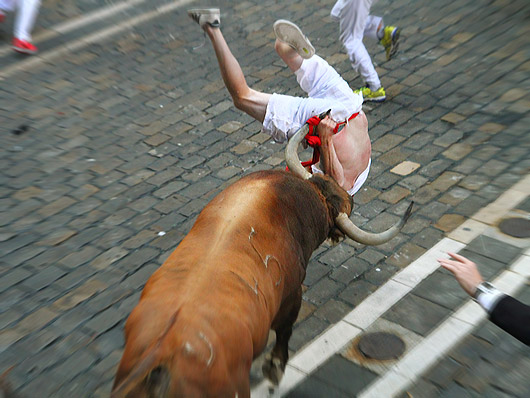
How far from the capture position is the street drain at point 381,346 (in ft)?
13.9

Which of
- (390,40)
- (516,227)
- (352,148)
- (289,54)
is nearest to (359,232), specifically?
(352,148)

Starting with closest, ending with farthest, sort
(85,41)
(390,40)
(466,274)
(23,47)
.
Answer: (466,274) → (390,40) → (23,47) → (85,41)

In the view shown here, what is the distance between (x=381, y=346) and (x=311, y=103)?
186cm

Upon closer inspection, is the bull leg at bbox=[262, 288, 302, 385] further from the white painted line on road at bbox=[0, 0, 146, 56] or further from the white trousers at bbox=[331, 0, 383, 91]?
the white painted line on road at bbox=[0, 0, 146, 56]

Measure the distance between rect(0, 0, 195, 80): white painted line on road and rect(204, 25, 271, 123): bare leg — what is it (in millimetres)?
5228

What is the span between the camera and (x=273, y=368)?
4012mm

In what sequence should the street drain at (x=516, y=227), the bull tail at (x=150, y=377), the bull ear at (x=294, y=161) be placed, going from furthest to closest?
the street drain at (x=516, y=227)
the bull ear at (x=294, y=161)
the bull tail at (x=150, y=377)

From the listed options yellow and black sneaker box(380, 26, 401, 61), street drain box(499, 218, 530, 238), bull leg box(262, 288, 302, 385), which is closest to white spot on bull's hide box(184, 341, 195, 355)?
bull leg box(262, 288, 302, 385)

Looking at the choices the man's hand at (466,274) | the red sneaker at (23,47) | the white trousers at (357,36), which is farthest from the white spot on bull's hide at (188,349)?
the red sneaker at (23,47)

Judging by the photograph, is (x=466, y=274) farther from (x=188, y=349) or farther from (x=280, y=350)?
(x=188, y=349)

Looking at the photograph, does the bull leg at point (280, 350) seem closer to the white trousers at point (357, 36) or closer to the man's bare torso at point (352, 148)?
the man's bare torso at point (352, 148)

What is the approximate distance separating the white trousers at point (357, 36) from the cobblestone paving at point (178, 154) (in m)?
0.47

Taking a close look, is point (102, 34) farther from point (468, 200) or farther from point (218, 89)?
point (468, 200)

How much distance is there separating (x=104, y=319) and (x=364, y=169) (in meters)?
2.40
